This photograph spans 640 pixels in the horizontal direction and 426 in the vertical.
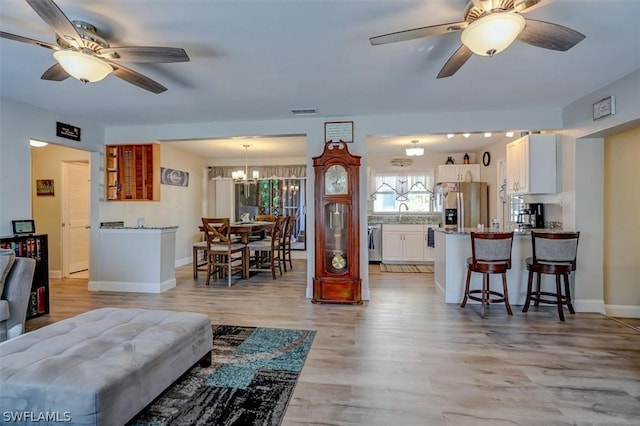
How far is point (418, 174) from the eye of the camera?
733cm

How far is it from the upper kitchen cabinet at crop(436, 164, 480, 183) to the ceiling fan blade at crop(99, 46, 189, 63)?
5.85 meters

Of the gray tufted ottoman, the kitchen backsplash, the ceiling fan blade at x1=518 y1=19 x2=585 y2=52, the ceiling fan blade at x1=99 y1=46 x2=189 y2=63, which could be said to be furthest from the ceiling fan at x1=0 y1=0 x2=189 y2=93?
the kitchen backsplash

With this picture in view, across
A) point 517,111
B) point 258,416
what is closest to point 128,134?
point 258,416

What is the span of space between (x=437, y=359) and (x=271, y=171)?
6007mm

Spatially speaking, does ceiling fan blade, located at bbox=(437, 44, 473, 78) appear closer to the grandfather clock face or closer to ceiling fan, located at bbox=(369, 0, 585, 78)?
ceiling fan, located at bbox=(369, 0, 585, 78)

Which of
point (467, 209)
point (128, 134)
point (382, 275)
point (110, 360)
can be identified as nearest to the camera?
point (110, 360)

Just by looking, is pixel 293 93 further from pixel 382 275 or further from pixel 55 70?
pixel 382 275

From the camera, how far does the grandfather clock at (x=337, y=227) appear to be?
3924mm

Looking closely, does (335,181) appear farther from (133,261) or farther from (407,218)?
(407,218)

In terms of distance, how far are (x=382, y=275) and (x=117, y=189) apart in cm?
438

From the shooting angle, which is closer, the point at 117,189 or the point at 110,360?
the point at 110,360

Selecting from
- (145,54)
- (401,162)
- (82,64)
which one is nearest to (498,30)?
(145,54)

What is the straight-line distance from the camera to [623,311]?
11.8 feet

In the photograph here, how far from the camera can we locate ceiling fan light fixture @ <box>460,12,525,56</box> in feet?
5.59
